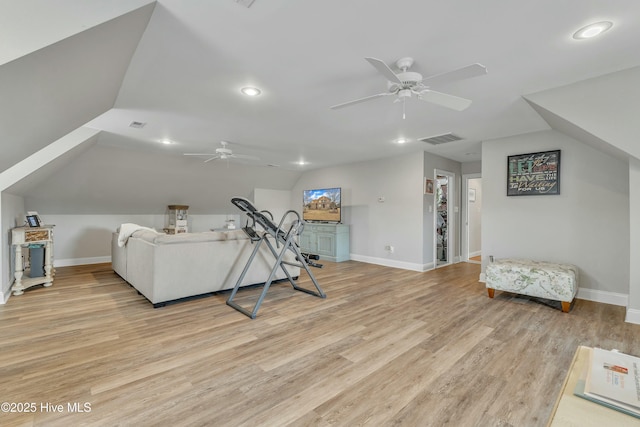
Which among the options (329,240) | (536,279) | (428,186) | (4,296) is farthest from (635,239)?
(4,296)

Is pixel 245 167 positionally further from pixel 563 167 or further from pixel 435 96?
pixel 563 167

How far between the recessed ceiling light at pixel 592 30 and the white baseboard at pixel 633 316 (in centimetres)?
277

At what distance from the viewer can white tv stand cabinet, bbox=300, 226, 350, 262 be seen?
255 inches

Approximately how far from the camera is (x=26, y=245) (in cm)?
390

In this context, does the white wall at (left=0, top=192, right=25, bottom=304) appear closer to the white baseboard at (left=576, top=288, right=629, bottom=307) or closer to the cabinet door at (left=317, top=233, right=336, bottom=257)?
the cabinet door at (left=317, top=233, right=336, bottom=257)

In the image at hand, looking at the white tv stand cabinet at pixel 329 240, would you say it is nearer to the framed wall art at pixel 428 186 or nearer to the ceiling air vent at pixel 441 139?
the framed wall art at pixel 428 186

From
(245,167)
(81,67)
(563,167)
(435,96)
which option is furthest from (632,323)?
(245,167)

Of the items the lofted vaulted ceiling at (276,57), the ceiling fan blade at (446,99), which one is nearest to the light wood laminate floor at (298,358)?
the lofted vaulted ceiling at (276,57)

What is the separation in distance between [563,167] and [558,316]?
2044 millimetres

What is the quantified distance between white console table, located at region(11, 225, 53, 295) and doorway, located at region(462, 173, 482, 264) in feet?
25.1

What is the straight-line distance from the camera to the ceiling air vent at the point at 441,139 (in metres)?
4.41

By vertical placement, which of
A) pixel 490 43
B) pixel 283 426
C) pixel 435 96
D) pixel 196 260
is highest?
pixel 490 43

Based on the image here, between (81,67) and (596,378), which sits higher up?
(81,67)

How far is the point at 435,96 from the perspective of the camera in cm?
239
